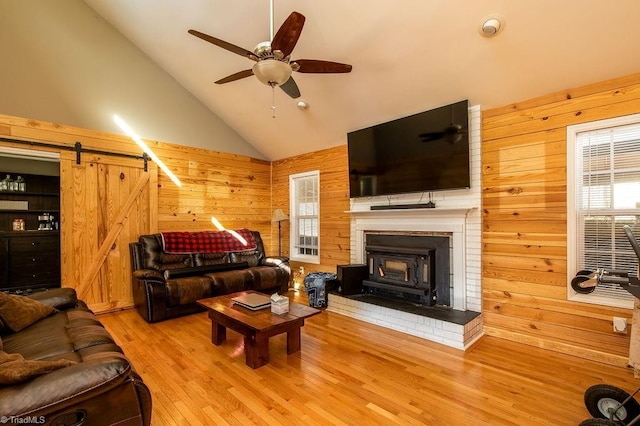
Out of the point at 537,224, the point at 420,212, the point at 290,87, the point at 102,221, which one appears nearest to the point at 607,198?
the point at 537,224

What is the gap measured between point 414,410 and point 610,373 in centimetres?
180

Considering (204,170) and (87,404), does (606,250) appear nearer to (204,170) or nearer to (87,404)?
(87,404)

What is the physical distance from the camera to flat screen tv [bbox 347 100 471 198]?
330cm

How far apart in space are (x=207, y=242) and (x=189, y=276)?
77 cm

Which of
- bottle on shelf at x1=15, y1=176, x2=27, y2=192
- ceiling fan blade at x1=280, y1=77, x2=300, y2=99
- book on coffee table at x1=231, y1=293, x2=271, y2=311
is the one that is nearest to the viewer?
ceiling fan blade at x1=280, y1=77, x2=300, y2=99

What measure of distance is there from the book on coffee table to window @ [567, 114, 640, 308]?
113 inches

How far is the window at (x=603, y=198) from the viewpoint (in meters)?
2.58

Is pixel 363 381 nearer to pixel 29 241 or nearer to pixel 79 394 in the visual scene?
pixel 79 394

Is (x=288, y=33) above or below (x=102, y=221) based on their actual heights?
above

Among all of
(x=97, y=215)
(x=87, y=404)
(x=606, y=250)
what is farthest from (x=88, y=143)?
(x=606, y=250)

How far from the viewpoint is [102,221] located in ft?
13.5

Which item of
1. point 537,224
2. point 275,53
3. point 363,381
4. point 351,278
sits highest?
point 275,53

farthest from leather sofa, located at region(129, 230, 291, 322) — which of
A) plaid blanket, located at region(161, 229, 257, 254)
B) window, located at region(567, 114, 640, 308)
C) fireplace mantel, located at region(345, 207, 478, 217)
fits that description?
window, located at region(567, 114, 640, 308)

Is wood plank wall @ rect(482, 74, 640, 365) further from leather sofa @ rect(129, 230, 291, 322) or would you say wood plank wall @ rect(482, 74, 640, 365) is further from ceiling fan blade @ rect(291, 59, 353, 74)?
leather sofa @ rect(129, 230, 291, 322)
